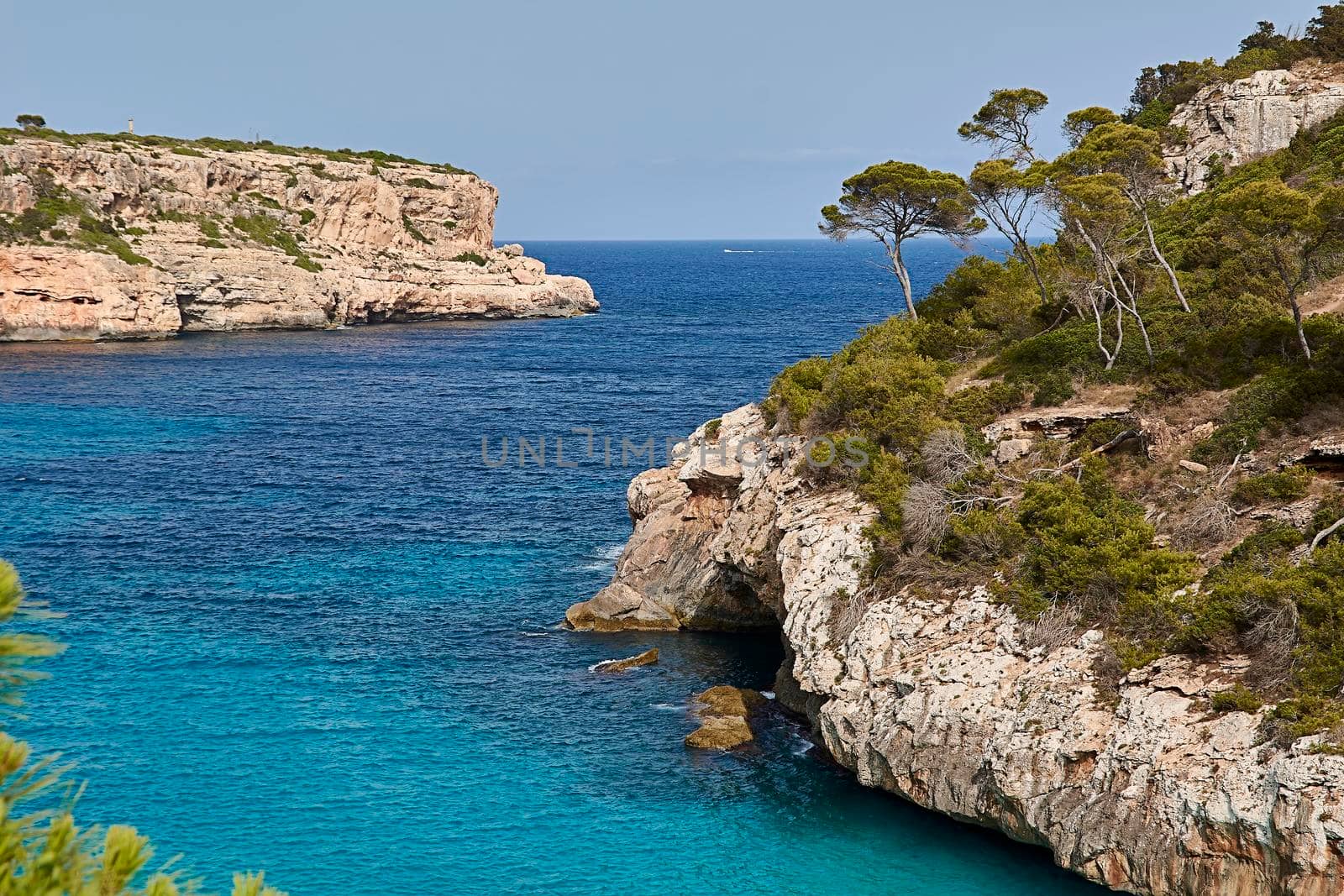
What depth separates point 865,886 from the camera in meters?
25.4

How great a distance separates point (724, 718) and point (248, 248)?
9797 cm

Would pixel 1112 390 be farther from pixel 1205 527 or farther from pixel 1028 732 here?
pixel 1028 732

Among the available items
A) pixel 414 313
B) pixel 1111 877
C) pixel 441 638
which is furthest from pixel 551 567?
pixel 414 313

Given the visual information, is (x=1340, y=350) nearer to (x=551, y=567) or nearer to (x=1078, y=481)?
(x=1078, y=481)

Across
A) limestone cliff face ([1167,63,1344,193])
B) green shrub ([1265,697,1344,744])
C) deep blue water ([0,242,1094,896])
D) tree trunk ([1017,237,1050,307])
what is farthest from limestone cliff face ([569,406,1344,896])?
limestone cliff face ([1167,63,1344,193])

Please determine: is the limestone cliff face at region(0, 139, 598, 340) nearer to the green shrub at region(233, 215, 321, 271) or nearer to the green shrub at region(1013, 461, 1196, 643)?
the green shrub at region(233, 215, 321, 271)

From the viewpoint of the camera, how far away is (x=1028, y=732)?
2517 centimetres

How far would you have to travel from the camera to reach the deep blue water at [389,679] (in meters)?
26.6

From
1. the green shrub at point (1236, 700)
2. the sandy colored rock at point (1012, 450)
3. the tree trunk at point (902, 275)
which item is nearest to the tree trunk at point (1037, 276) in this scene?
the tree trunk at point (902, 275)

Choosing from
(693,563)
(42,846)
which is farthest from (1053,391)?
(42,846)

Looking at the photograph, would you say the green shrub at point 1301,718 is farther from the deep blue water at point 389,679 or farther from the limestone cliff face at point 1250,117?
the limestone cliff face at point 1250,117

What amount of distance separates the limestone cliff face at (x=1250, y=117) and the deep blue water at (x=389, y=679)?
30310 millimetres

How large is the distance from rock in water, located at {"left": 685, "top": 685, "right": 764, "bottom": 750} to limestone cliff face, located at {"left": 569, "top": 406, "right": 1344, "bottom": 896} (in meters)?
1.23

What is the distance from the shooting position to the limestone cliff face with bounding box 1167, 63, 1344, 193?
2212 inches
